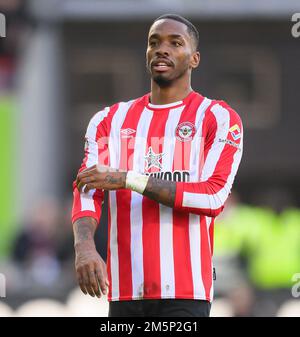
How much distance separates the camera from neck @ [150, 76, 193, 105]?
6.14 meters

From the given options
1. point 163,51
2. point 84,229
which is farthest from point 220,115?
point 84,229

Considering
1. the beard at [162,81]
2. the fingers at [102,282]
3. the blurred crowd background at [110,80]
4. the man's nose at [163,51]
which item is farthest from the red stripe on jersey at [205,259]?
the blurred crowd background at [110,80]

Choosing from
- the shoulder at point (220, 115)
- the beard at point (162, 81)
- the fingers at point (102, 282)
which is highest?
the beard at point (162, 81)

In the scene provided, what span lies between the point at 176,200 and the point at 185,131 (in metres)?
0.44

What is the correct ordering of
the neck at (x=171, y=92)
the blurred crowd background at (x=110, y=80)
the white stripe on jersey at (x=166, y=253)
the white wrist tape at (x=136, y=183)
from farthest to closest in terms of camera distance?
the blurred crowd background at (x=110, y=80), the neck at (x=171, y=92), the white stripe on jersey at (x=166, y=253), the white wrist tape at (x=136, y=183)

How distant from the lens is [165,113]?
242 inches

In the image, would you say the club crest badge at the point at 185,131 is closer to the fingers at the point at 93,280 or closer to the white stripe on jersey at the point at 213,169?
the white stripe on jersey at the point at 213,169

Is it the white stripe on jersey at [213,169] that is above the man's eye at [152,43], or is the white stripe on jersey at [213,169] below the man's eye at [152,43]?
below

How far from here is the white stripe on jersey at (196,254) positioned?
233 inches

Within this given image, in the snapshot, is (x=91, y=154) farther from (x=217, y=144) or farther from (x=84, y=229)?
(x=217, y=144)

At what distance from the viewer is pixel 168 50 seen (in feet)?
19.7

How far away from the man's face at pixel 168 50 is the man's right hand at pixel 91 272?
1041 mm

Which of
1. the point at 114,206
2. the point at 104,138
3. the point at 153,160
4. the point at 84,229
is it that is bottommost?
the point at 84,229

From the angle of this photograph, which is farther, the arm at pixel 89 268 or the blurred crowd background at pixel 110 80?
the blurred crowd background at pixel 110 80
